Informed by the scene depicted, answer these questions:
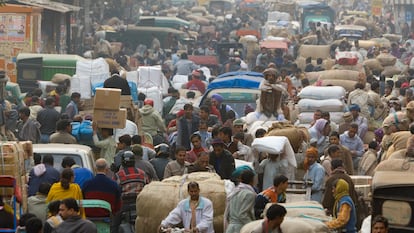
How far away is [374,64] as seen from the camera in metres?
40.2

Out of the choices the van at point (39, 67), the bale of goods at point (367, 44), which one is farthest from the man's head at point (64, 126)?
the bale of goods at point (367, 44)

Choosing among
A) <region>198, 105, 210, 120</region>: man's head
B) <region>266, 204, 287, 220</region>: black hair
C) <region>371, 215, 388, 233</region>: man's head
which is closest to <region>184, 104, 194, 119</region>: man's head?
<region>198, 105, 210, 120</region>: man's head

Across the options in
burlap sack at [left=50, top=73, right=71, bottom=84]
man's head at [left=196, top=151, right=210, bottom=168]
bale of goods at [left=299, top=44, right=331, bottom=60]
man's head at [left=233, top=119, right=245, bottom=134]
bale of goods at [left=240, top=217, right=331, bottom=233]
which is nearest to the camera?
bale of goods at [left=240, top=217, right=331, bottom=233]

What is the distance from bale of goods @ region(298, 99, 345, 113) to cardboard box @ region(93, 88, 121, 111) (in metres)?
4.65

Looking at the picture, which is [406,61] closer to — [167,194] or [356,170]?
[356,170]

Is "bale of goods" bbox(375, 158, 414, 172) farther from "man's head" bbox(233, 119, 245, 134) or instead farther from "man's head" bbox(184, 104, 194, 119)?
"man's head" bbox(184, 104, 194, 119)

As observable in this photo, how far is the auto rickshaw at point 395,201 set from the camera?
14125mm

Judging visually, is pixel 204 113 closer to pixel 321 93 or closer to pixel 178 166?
pixel 178 166

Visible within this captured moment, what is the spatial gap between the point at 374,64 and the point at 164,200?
23.8 meters

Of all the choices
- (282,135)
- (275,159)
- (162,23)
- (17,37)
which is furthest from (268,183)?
(162,23)

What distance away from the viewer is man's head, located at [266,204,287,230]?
46.2 ft

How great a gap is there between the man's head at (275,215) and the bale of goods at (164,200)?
9.17ft

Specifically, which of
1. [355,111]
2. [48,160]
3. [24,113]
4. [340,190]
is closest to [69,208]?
[340,190]

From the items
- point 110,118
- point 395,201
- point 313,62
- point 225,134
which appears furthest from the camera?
point 313,62
